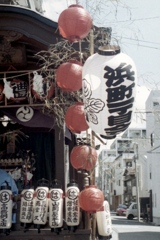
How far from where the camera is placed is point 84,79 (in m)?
7.08

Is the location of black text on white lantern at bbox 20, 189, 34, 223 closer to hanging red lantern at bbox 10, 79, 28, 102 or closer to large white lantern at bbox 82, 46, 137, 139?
hanging red lantern at bbox 10, 79, 28, 102

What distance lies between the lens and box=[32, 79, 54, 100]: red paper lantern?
9.54 m

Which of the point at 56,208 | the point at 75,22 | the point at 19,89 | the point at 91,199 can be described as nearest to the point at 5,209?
the point at 56,208

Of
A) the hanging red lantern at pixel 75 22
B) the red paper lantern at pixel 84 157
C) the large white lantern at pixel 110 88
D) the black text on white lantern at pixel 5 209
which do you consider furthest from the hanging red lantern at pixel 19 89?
the large white lantern at pixel 110 88

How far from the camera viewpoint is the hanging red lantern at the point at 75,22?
761cm

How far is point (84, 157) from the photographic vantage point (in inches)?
340

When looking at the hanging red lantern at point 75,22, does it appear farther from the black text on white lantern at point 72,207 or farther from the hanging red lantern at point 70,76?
the black text on white lantern at point 72,207

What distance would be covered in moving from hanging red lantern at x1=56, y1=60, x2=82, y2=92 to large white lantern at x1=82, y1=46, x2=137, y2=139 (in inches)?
28.8

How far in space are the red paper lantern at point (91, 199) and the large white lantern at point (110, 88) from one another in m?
1.59

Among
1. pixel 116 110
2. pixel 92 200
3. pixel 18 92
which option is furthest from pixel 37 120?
pixel 116 110

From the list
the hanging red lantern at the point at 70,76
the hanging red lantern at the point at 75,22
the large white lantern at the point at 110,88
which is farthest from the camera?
the hanging red lantern at the point at 70,76

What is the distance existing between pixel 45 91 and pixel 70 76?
204 centimetres

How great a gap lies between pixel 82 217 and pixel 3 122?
401cm

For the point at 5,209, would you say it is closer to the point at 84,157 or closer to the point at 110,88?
the point at 84,157
